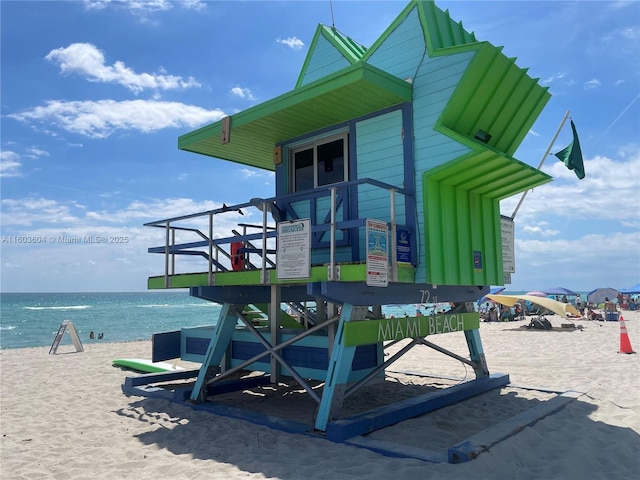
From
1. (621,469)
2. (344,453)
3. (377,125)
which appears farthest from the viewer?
(377,125)

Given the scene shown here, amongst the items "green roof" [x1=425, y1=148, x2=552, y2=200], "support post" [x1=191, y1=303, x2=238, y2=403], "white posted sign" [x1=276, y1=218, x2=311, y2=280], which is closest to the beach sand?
"support post" [x1=191, y1=303, x2=238, y2=403]

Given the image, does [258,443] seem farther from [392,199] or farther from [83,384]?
[83,384]

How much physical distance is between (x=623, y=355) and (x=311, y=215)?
438 inches

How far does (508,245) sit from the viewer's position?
10.0 m

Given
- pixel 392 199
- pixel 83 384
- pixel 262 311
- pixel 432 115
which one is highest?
pixel 432 115

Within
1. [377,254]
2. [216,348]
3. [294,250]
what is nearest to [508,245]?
[377,254]

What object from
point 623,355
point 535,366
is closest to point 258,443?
point 535,366

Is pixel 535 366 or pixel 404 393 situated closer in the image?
pixel 404 393

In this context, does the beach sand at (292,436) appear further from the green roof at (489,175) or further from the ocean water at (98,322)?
the ocean water at (98,322)

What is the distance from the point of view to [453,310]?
9891 millimetres

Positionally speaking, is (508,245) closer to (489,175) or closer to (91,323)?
(489,175)

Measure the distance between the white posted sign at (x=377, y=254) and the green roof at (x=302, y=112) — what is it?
2.19 meters

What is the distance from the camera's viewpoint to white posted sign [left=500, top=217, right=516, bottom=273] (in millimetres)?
9852

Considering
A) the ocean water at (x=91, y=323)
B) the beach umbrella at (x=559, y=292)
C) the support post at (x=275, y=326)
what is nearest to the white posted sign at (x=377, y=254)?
the support post at (x=275, y=326)
